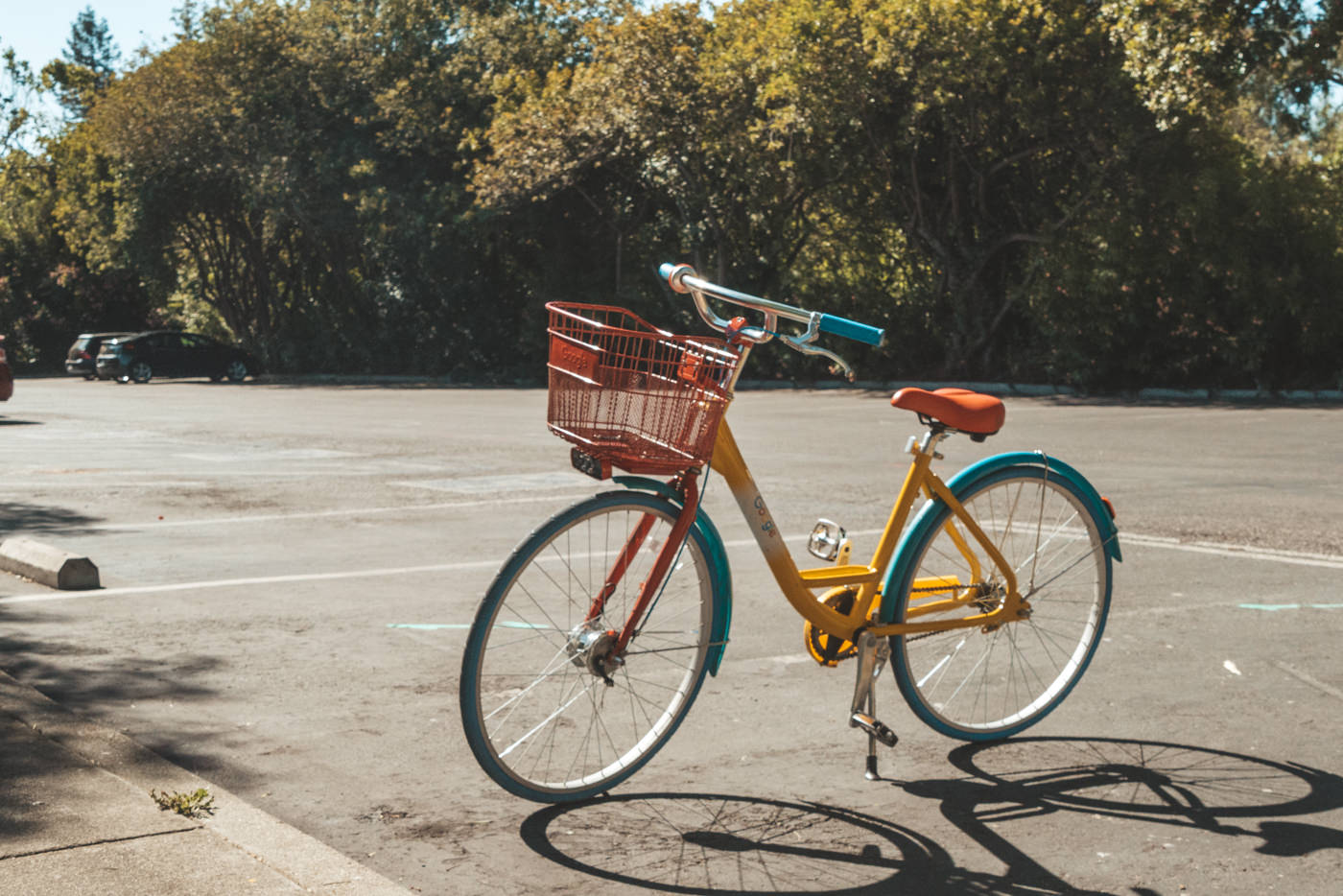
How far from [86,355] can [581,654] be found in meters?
41.7

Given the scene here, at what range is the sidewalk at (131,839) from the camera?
128 inches

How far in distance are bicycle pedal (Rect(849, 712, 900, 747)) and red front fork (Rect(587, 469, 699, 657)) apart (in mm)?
713

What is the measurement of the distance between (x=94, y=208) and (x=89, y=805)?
46.4 m

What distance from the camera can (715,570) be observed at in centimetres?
424

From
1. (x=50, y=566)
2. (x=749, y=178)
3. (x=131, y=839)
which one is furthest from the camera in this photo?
(x=749, y=178)

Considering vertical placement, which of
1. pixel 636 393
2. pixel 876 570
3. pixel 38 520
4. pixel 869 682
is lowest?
pixel 38 520

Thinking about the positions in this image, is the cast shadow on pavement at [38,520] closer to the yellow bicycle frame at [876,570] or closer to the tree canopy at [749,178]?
A: the yellow bicycle frame at [876,570]

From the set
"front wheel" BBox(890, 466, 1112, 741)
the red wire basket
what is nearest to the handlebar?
the red wire basket

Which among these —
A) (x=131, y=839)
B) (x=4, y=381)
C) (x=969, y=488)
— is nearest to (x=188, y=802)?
(x=131, y=839)

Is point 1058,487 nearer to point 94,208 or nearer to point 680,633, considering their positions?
point 680,633

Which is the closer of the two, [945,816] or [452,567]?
[945,816]

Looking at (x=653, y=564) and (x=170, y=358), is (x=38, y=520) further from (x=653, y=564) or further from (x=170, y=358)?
(x=170, y=358)

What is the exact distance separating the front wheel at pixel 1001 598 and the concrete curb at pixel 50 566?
4.55m

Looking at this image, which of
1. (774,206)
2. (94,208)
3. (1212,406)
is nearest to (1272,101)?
(774,206)
